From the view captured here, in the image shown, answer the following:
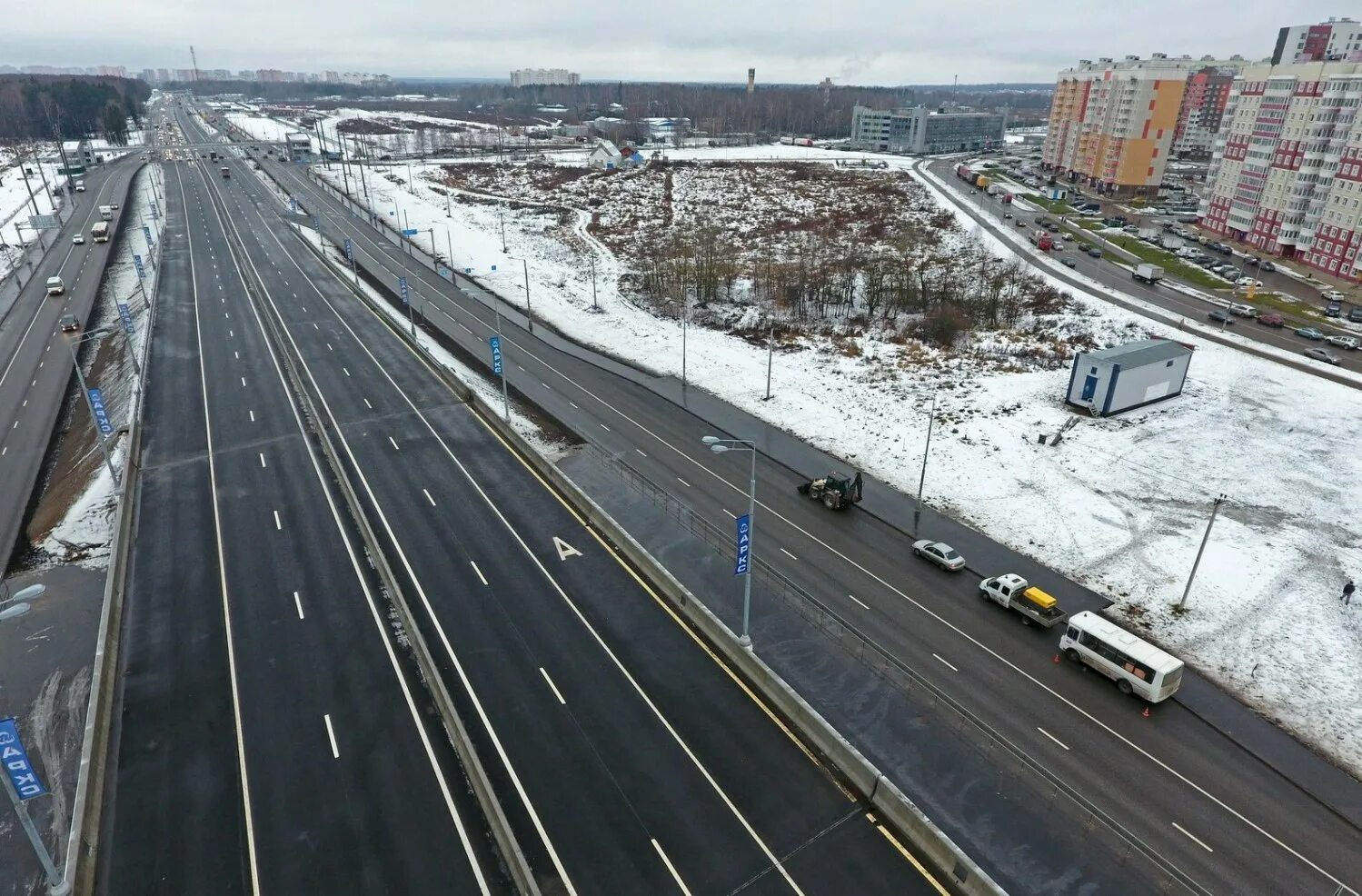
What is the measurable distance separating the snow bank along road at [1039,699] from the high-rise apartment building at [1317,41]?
161 m

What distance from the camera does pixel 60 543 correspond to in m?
35.6

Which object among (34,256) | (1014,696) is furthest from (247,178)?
(1014,696)

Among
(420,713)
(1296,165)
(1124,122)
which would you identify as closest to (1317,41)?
(1124,122)

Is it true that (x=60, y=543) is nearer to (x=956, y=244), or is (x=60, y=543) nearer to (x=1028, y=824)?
(x=1028, y=824)

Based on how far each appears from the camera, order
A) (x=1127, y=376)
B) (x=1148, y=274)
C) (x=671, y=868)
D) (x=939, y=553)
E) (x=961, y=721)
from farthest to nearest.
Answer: (x=1148, y=274) → (x=1127, y=376) → (x=939, y=553) → (x=961, y=721) → (x=671, y=868)

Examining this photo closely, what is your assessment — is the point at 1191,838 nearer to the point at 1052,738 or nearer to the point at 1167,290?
the point at 1052,738

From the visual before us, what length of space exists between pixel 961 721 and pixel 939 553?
34.3 ft

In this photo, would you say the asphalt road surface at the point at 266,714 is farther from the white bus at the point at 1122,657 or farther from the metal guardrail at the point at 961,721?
the white bus at the point at 1122,657

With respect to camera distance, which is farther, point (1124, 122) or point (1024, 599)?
point (1124, 122)

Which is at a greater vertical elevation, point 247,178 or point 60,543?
point 247,178

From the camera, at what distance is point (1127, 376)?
49.7 metres

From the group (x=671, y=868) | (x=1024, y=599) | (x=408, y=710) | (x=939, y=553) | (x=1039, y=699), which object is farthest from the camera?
(x=939, y=553)

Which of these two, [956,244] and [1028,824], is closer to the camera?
[1028,824]

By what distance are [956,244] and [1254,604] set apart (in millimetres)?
77392
